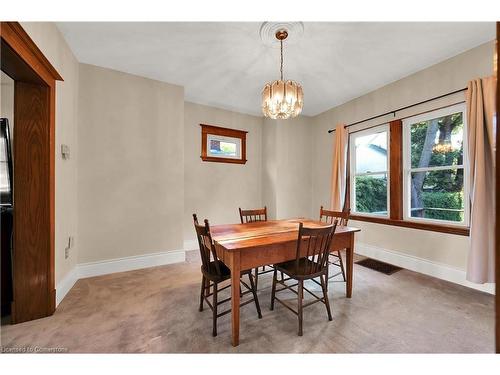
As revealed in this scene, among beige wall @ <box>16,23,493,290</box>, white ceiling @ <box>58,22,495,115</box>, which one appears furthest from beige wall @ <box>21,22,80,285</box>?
white ceiling @ <box>58,22,495,115</box>

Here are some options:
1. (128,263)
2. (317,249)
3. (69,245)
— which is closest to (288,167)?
(317,249)

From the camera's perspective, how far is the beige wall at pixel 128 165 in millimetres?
2678

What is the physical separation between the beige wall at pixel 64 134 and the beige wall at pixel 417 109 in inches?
156

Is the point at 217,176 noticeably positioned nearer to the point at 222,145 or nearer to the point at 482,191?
the point at 222,145

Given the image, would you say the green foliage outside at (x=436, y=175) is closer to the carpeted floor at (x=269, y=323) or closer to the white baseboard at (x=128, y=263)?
the carpeted floor at (x=269, y=323)

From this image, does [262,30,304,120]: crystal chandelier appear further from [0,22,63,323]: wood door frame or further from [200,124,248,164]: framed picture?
[200,124,248,164]: framed picture

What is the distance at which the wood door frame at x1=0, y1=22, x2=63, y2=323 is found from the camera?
176 centimetres

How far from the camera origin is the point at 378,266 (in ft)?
9.89

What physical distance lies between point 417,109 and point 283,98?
210cm

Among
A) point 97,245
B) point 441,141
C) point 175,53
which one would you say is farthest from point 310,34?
point 97,245

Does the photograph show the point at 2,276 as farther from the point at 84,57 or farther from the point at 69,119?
the point at 84,57

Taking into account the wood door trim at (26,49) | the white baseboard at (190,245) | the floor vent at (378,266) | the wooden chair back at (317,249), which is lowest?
the floor vent at (378,266)

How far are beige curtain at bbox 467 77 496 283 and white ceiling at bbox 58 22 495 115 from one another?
2.18 feet

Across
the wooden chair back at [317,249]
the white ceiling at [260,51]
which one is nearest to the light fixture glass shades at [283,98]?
the white ceiling at [260,51]
